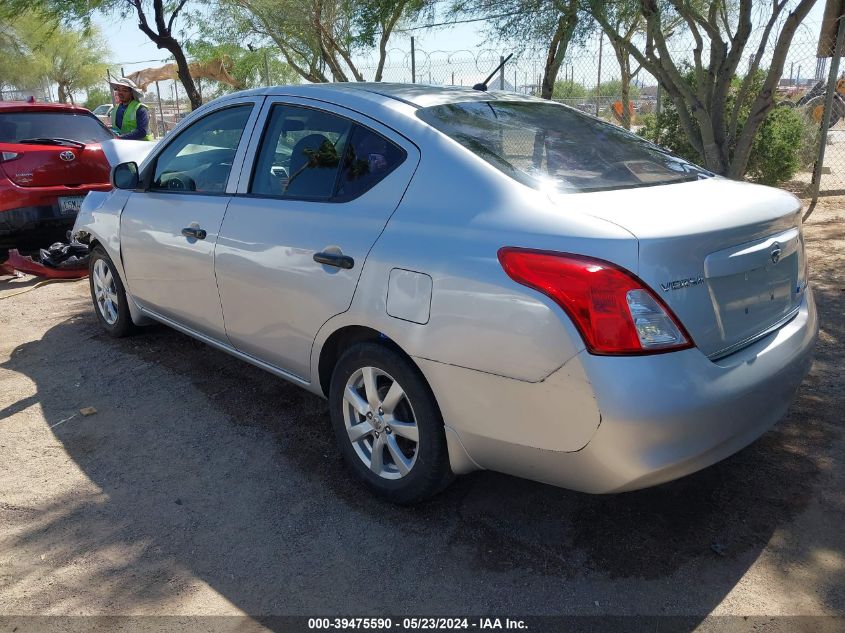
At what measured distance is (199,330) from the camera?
4203 mm

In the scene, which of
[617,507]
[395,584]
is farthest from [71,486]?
[617,507]

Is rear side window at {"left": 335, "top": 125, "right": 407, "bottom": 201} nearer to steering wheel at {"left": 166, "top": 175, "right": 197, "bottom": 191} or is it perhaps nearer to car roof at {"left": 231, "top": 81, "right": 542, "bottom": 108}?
car roof at {"left": 231, "top": 81, "right": 542, "bottom": 108}

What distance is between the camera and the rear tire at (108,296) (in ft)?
16.6

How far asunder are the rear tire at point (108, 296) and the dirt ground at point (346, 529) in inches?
42.0

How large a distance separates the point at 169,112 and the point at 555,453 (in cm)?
3507

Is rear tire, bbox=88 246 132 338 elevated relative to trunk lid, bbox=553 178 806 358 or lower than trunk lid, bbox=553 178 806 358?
lower

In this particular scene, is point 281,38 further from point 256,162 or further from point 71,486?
point 71,486

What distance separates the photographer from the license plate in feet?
24.1

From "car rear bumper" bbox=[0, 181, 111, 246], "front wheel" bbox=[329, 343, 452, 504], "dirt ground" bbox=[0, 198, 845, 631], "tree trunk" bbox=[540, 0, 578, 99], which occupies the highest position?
"tree trunk" bbox=[540, 0, 578, 99]

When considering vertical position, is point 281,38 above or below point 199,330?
above

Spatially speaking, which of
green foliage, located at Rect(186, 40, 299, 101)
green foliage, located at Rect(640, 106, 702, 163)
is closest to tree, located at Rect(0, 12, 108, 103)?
green foliage, located at Rect(186, 40, 299, 101)

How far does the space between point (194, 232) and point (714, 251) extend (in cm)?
264

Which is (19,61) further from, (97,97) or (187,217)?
(187,217)

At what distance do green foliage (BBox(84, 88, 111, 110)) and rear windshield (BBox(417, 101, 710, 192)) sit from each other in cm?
4190
